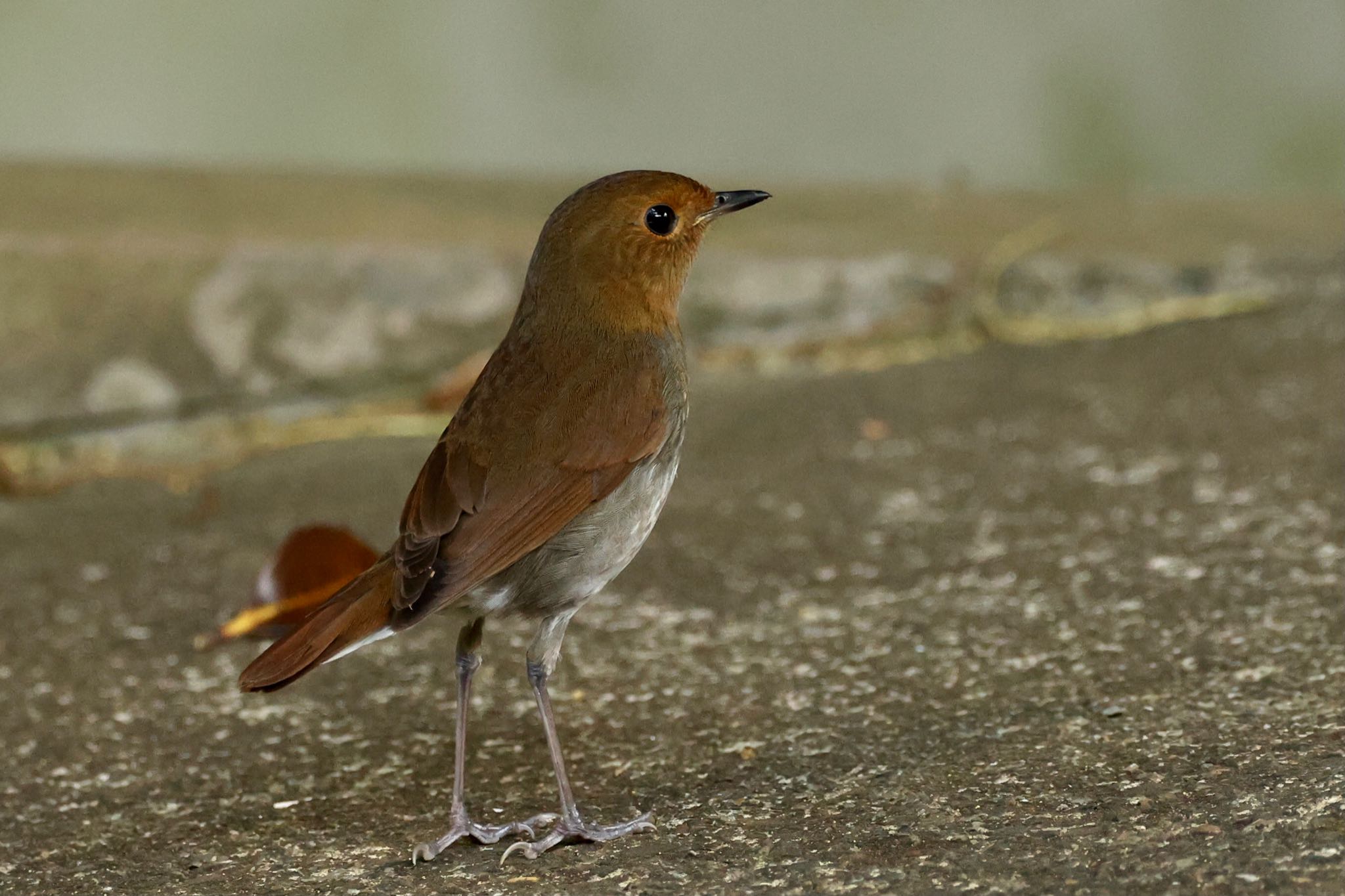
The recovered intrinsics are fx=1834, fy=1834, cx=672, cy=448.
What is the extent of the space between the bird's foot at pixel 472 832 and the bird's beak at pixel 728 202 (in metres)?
0.81

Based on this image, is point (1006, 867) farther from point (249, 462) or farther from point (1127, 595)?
point (249, 462)

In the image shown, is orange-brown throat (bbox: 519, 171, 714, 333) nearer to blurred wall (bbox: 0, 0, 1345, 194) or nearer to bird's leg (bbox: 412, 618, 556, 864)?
bird's leg (bbox: 412, 618, 556, 864)

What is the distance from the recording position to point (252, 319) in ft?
13.2

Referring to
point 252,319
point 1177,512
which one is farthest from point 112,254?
point 1177,512

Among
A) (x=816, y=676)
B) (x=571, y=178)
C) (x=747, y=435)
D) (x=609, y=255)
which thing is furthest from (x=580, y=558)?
(x=571, y=178)

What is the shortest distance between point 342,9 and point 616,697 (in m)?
4.18

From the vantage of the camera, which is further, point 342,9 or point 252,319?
point 342,9

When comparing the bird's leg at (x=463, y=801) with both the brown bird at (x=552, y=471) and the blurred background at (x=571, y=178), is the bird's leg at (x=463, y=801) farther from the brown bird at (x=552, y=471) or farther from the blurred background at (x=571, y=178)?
the blurred background at (x=571, y=178)

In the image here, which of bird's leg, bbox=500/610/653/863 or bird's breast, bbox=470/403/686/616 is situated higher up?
bird's breast, bbox=470/403/686/616

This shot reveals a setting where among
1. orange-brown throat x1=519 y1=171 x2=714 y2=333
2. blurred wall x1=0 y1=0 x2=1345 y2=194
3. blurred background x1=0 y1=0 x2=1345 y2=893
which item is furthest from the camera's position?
blurred wall x1=0 y1=0 x2=1345 y2=194

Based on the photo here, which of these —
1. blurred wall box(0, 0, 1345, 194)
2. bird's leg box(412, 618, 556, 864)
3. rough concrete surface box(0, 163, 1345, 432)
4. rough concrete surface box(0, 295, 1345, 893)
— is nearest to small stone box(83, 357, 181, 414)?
rough concrete surface box(0, 163, 1345, 432)

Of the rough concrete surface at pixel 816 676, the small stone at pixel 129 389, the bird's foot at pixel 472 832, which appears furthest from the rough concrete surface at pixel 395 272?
the bird's foot at pixel 472 832

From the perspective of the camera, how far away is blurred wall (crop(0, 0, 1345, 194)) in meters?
6.12

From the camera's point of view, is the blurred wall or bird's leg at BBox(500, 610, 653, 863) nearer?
bird's leg at BBox(500, 610, 653, 863)
